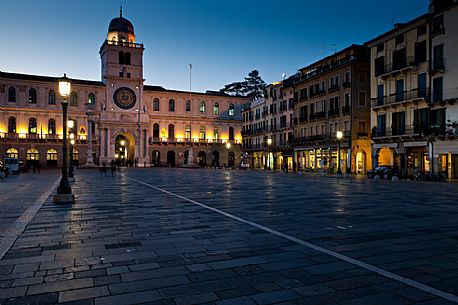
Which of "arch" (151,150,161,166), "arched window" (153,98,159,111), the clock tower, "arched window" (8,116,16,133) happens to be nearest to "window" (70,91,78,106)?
the clock tower

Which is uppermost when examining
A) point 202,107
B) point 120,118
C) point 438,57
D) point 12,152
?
point 202,107

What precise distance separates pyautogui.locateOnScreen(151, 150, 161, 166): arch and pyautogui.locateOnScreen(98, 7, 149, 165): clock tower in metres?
2.81

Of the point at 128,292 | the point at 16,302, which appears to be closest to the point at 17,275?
the point at 16,302

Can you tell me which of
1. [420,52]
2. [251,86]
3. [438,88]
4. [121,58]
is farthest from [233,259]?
[251,86]

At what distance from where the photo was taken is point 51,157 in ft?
238

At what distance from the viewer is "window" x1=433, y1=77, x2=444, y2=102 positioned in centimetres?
3325

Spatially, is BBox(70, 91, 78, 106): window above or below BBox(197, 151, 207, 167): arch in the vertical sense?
above

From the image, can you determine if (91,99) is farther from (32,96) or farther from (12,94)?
(12,94)

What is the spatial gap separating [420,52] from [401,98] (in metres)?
4.44

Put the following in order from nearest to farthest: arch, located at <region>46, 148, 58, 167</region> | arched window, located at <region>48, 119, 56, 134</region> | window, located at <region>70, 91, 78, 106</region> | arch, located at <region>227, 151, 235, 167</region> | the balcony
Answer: the balcony
arch, located at <region>46, 148, 58, 167</region>
arched window, located at <region>48, 119, 56, 134</region>
window, located at <region>70, 91, 78, 106</region>
arch, located at <region>227, 151, 235, 167</region>

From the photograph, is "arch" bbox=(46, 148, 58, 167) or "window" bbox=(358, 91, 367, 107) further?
"arch" bbox=(46, 148, 58, 167)

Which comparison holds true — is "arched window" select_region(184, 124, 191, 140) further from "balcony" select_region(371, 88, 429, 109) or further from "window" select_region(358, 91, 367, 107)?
"balcony" select_region(371, 88, 429, 109)

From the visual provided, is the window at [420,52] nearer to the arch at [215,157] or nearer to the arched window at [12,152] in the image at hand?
the arch at [215,157]

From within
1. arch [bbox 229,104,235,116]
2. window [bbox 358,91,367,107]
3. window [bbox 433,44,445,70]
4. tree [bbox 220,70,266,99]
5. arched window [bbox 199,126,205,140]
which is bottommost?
arched window [bbox 199,126,205,140]
